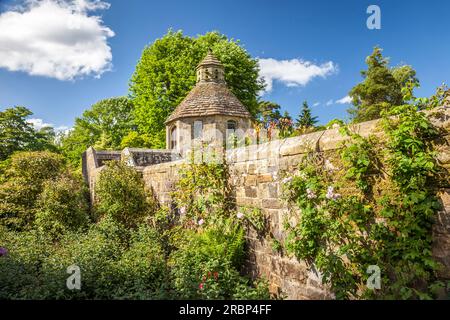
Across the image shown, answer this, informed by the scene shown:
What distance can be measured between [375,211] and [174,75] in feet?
77.6

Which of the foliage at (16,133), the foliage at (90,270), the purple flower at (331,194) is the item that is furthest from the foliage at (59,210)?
the foliage at (16,133)

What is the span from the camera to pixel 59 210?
29.7 feet

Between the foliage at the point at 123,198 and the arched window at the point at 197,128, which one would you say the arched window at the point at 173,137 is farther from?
the foliage at the point at 123,198

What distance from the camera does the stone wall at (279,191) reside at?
2.69 m

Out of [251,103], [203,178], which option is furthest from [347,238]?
[251,103]

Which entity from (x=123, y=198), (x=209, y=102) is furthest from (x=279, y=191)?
(x=209, y=102)

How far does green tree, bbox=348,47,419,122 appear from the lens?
30.5 m

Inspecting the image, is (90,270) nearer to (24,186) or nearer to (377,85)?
(24,186)

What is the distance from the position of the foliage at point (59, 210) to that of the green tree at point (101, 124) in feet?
92.6

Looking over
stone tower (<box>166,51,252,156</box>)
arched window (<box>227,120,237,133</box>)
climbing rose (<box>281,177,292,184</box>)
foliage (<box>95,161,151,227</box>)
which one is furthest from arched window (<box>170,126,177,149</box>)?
climbing rose (<box>281,177,292,184</box>)

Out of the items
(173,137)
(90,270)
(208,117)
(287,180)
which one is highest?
(208,117)

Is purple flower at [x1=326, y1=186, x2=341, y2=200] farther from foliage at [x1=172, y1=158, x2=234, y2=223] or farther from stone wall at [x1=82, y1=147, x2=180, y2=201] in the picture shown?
stone wall at [x1=82, y1=147, x2=180, y2=201]

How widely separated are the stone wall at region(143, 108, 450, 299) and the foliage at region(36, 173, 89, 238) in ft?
19.5
